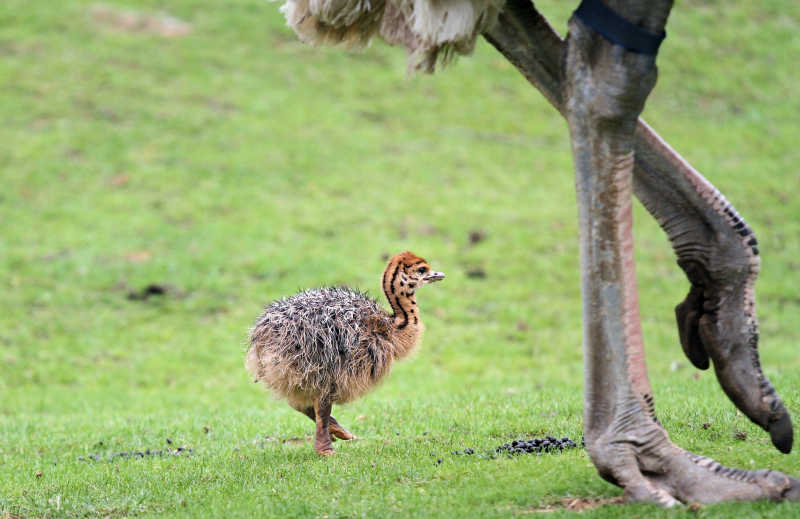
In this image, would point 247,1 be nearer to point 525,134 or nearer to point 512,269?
point 525,134

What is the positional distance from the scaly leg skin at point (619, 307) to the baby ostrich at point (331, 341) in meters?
2.90

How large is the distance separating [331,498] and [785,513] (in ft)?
9.56

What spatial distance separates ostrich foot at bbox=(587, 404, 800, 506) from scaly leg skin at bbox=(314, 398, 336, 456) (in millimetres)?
3089

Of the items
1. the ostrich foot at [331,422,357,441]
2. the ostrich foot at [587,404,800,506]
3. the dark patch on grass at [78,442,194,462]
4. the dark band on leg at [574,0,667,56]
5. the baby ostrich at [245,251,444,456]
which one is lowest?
the dark patch on grass at [78,442,194,462]

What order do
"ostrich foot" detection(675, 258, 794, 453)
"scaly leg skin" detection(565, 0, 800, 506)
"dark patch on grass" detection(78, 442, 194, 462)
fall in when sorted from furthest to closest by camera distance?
"dark patch on grass" detection(78, 442, 194, 462)
"ostrich foot" detection(675, 258, 794, 453)
"scaly leg skin" detection(565, 0, 800, 506)

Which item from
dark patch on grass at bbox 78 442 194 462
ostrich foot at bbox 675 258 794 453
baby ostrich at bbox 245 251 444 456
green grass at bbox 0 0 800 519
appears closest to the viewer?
ostrich foot at bbox 675 258 794 453

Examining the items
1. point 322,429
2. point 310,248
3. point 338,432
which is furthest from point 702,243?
point 310,248

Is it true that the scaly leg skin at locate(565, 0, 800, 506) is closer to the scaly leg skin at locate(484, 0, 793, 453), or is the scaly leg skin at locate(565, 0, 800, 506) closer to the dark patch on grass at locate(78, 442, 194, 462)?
the scaly leg skin at locate(484, 0, 793, 453)

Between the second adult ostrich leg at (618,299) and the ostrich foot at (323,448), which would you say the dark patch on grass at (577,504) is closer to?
the second adult ostrich leg at (618,299)

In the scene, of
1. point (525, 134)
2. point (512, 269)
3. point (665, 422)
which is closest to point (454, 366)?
point (512, 269)

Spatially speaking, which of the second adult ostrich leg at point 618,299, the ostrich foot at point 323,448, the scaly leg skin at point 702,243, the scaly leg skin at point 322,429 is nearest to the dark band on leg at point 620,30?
the second adult ostrich leg at point 618,299

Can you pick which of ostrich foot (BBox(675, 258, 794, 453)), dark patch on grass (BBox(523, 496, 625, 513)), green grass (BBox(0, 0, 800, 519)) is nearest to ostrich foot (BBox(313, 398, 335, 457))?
green grass (BBox(0, 0, 800, 519))

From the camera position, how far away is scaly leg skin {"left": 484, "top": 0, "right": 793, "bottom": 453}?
5582mm

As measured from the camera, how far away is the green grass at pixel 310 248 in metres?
7.29
